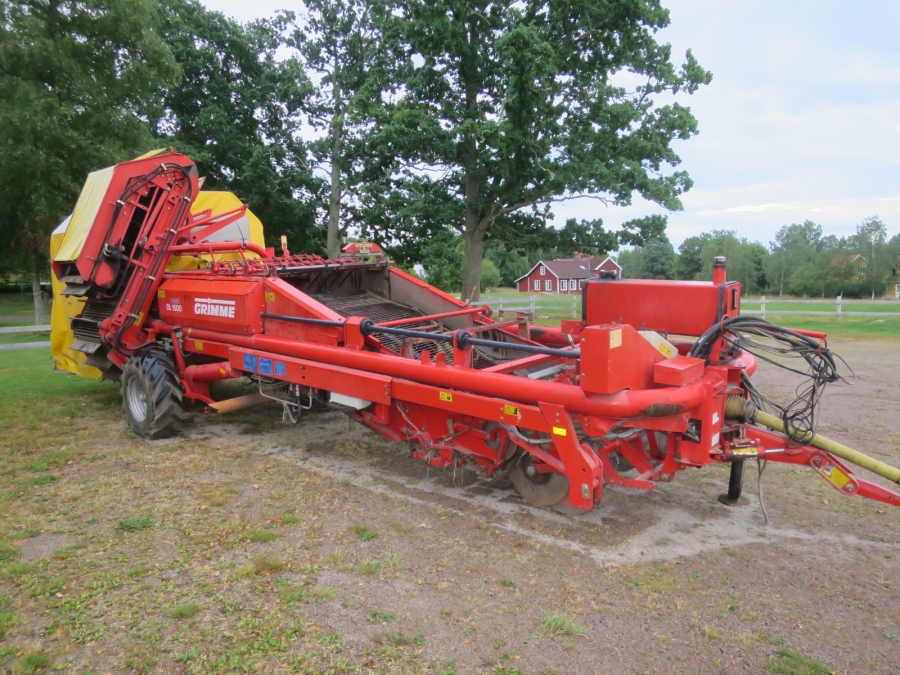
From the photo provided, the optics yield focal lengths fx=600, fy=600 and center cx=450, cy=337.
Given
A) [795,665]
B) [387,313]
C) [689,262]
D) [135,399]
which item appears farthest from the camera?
[689,262]

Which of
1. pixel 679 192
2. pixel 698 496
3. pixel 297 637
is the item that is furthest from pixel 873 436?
pixel 679 192

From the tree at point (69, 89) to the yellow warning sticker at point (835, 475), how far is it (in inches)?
477

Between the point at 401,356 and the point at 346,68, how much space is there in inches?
710

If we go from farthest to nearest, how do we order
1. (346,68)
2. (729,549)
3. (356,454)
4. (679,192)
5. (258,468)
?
(346,68) < (679,192) < (356,454) < (258,468) < (729,549)

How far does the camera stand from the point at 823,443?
357cm

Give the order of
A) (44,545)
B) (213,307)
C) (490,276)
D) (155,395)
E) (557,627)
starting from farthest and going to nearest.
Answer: (490,276), (155,395), (213,307), (44,545), (557,627)

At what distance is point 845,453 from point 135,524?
4433mm

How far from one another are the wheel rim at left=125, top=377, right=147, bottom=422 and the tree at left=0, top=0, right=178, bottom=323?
6741 mm

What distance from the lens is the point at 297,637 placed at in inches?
108

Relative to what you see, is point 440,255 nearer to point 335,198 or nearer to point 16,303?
point 335,198

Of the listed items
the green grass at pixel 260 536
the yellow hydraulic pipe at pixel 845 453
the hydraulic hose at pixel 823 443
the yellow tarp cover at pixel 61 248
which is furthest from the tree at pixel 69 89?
the yellow hydraulic pipe at pixel 845 453

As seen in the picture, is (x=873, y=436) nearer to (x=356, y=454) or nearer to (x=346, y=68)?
(x=356, y=454)

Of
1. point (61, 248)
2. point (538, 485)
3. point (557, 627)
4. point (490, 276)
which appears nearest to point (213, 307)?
point (61, 248)

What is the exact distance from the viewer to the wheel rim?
609cm
